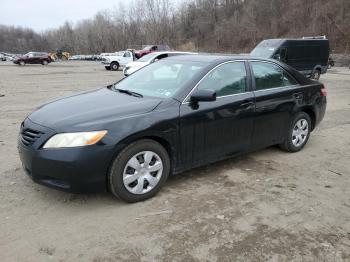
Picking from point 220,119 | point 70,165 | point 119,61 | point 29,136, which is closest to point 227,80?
point 220,119

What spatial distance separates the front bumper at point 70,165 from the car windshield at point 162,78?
119cm

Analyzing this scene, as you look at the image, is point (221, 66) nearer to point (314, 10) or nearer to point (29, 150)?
point (29, 150)

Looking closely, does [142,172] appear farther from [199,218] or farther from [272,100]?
[272,100]

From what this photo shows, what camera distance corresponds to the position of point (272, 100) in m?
5.07

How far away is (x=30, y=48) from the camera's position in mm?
139875

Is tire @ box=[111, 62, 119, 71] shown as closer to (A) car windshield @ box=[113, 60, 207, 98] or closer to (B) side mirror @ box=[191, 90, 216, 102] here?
(A) car windshield @ box=[113, 60, 207, 98]

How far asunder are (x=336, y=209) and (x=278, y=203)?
0.61 m

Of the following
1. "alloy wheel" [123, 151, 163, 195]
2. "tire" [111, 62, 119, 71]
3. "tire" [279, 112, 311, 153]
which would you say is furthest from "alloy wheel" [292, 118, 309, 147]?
"tire" [111, 62, 119, 71]

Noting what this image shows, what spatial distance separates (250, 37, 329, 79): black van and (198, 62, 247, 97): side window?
1257 cm

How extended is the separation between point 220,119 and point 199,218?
4.45 ft

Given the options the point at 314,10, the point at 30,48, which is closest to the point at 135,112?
the point at 314,10

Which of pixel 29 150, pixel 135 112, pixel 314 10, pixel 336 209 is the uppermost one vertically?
pixel 314 10

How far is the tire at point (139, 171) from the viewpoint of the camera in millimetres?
3648

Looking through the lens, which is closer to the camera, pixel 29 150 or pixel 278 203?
pixel 29 150
